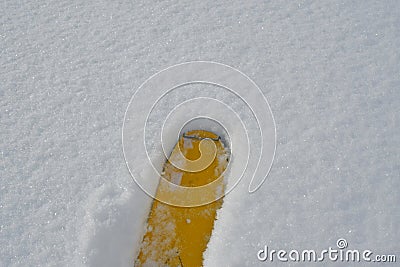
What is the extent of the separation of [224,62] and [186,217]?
0.54 meters

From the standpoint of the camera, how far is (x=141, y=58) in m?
1.46

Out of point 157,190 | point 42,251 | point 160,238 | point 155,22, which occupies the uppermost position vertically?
point 155,22

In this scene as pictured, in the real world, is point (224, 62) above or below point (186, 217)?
above

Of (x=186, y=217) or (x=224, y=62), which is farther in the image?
(x=224, y=62)

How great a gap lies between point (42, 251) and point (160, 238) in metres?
0.31

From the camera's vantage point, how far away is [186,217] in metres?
1.23

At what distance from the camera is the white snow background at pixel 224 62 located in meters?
1.09

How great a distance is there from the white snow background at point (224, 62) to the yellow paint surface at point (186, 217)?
0.05 m

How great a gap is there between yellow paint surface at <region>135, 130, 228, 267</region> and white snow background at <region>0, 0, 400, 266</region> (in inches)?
2.0

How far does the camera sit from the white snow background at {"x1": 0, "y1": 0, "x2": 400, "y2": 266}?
3.57 ft

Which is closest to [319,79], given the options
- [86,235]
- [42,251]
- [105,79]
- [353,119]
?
[353,119]

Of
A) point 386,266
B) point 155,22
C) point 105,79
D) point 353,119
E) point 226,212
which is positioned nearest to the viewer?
point 386,266

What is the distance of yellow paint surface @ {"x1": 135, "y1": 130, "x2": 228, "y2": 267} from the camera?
1.18 metres

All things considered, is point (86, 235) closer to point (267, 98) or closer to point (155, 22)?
point (267, 98)
